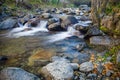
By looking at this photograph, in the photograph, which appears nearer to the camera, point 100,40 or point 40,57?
point 40,57

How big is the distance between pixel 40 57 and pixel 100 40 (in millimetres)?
3552

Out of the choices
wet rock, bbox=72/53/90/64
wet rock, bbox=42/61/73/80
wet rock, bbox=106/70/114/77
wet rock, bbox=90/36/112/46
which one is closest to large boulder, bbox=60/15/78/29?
wet rock, bbox=90/36/112/46

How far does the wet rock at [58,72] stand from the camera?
5.45 meters

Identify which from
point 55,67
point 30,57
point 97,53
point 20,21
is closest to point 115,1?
point 97,53

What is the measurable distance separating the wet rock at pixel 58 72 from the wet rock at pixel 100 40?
3883 mm

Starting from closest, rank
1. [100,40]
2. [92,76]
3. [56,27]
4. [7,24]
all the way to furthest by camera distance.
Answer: [92,76] < [100,40] < [56,27] < [7,24]

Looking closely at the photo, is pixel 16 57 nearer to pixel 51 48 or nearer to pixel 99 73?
pixel 51 48

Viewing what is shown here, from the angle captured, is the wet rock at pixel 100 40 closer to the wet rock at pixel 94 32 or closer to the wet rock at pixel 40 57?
the wet rock at pixel 94 32

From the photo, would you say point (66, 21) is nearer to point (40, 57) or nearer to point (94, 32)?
point (94, 32)

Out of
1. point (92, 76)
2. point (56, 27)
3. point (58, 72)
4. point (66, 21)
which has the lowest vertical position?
point (56, 27)

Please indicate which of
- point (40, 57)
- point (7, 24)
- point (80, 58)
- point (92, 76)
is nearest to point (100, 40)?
point (80, 58)

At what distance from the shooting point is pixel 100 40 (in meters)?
9.74

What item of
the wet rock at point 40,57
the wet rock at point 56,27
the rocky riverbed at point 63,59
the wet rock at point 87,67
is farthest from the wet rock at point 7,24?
the wet rock at point 87,67

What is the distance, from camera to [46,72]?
19.0ft
